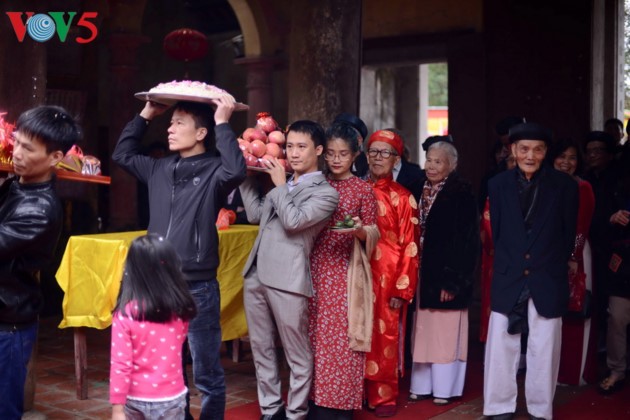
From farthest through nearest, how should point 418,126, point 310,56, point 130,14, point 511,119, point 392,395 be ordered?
1. point 418,126
2. point 130,14
3. point 511,119
4. point 310,56
5. point 392,395

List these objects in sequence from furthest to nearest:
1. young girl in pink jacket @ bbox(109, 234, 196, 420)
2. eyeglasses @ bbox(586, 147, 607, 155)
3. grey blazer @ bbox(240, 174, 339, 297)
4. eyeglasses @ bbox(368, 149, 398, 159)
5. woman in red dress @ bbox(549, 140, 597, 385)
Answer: eyeglasses @ bbox(586, 147, 607, 155) < woman in red dress @ bbox(549, 140, 597, 385) < eyeglasses @ bbox(368, 149, 398, 159) < grey blazer @ bbox(240, 174, 339, 297) < young girl in pink jacket @ bbox(109, 234, 196, 420)

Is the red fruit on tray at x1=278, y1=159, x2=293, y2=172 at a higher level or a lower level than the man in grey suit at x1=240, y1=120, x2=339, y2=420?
higher

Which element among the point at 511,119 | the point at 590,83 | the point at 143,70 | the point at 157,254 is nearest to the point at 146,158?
the point at 157,254

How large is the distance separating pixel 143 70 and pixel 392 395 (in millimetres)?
10145

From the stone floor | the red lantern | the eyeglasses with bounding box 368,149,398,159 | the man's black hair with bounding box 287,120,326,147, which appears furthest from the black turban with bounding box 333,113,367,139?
the red lantern

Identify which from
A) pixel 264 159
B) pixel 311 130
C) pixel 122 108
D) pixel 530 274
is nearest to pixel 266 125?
pixel 264 159

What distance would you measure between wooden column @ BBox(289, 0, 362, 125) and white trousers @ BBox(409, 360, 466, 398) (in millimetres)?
2017

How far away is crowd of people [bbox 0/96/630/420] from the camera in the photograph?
133 inches

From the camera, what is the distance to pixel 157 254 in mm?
3297

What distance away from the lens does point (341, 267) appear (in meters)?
5.21

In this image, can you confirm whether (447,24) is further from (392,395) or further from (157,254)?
(157,254)

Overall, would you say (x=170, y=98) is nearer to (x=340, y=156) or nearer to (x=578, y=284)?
(x=340, y=156)

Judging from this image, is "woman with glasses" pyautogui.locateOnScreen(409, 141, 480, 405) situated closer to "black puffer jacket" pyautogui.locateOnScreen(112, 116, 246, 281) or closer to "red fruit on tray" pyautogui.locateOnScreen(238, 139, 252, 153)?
"red fruit on tray" pyautogui.locateOnScreen(238, 139, 252, 153)

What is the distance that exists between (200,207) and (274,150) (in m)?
0.98
